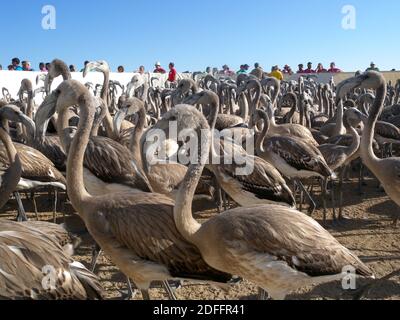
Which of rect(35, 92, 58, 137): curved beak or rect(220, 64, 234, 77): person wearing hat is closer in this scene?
rect(35, 92, 58, 137): curved beak

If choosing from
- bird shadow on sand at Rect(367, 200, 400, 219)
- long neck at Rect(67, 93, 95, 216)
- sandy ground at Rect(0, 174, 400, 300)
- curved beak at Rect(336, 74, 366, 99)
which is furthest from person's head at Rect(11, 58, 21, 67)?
long neck at Rect(67, 93, 95, 216)

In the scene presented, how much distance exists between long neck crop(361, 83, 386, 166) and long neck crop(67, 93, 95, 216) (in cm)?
Result: 368

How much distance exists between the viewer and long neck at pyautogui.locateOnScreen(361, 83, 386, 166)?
5.95m

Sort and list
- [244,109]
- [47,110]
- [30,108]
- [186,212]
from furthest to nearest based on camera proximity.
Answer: [244,109], [30,108], [47,110], [186,212]

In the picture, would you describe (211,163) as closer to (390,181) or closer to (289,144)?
(289,144)

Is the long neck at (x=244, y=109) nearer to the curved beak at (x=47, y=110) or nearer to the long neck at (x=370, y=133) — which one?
Answer: the long neck at (x=370, y=133)

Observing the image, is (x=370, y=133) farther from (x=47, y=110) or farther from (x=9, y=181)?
(x=9, y=181)

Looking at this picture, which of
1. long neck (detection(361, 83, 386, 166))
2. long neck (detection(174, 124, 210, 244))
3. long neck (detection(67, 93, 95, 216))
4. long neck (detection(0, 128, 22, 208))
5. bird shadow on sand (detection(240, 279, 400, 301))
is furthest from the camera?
long neck (detection(361, 83, 386, 166))

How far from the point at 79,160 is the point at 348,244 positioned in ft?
13.6

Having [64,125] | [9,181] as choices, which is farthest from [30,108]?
[9,181]

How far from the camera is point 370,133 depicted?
20.5 feet

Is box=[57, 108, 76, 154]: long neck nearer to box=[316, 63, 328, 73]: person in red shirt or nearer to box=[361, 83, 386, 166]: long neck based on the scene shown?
box=[361, 83, 386, 166]: long neck

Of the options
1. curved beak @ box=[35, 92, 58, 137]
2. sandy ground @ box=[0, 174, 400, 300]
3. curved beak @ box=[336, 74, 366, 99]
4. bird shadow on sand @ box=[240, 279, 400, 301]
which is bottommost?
bird shadow on sand @ box=[240, 279, 400, 301]
